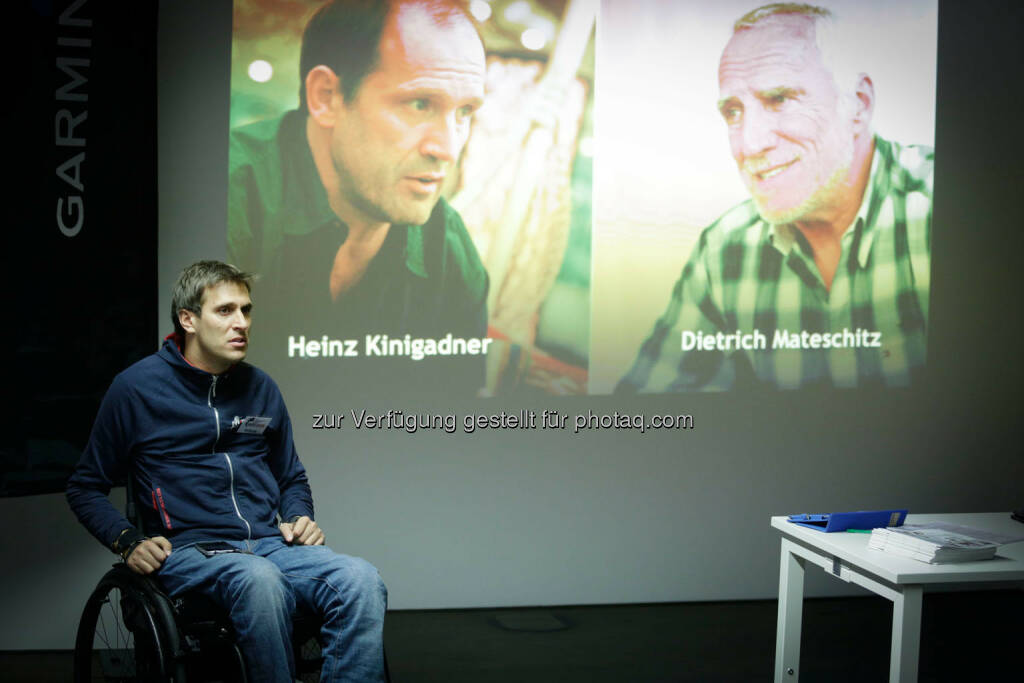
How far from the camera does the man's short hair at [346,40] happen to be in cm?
339

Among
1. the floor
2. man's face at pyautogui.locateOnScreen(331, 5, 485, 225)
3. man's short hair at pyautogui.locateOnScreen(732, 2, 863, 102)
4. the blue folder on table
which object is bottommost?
the floor

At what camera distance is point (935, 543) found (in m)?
2.02

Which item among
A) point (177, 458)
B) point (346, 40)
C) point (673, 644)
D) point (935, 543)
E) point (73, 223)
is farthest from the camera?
point (346, 40)

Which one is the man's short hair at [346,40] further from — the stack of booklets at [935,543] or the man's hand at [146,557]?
the stack of booklets at [935,543]

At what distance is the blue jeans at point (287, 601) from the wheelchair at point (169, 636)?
38 millimetres

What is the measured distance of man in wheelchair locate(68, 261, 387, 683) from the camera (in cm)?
195

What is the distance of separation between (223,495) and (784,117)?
8.87 feet

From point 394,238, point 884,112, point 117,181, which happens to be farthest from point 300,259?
point 884,112

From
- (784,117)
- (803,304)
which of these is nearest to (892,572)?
(803,304)

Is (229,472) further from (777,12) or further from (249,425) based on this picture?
(777,12)

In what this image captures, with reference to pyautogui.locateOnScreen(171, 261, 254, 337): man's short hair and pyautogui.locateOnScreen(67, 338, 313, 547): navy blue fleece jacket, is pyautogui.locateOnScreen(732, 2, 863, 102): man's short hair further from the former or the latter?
pyautogui.locateOnScreen(67, 338, 313, 547): navy blue fleece jacket

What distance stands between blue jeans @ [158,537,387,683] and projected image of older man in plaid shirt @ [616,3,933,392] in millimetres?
1867

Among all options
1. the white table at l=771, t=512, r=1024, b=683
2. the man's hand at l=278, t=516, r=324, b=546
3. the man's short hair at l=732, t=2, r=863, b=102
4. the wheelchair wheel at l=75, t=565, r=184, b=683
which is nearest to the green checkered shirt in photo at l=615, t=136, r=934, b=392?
the man's short hair at l=732, t=2, r=863, b=102

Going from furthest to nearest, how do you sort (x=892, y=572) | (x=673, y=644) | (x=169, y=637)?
(x=673, y=644)
(x=892, y=572)
(x=169, y=637)
